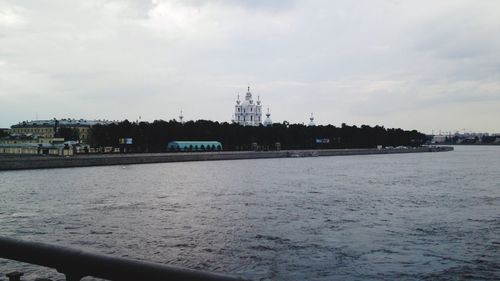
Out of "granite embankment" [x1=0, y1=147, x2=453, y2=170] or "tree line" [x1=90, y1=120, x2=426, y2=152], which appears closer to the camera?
"granite embankment" [x1=0, y1=147, x2=453, y2=170]

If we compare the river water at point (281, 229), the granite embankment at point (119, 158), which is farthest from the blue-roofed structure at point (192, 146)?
the river water at point (281, 229)

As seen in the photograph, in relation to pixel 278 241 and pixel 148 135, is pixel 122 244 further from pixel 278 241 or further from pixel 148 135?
pixel 148 135

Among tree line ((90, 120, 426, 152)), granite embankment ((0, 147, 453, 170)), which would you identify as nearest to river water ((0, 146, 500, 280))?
granite embankment ((0, 147, 453, 170))

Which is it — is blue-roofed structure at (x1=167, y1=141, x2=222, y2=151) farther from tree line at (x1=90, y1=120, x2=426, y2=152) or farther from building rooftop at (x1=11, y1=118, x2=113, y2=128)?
building rooftop at (x1=11, y1=118, x2=113, y2=128)

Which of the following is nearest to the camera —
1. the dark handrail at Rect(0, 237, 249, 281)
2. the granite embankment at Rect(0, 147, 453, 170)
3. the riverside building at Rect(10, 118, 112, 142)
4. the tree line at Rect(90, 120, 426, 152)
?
the dark handrail at Rect(0, 237, 249, 281)

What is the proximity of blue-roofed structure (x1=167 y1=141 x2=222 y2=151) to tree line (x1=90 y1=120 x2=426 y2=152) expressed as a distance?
1.22 metres

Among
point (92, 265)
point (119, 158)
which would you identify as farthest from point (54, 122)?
point (92, 265)

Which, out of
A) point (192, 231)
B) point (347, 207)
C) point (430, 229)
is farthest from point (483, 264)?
point (347, 207)

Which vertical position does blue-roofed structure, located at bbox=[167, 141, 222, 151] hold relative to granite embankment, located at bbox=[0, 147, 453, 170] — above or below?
above

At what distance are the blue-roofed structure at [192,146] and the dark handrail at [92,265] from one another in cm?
10711

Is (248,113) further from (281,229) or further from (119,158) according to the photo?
(281,229)

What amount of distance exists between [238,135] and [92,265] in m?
121

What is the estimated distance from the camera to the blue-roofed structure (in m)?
110

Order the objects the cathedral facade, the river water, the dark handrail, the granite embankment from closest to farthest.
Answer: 1. the dark handrail
2. the river water
3. the granite embankment
4. the cathedral facade
